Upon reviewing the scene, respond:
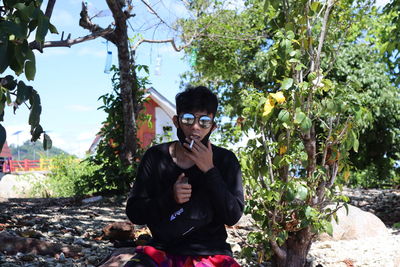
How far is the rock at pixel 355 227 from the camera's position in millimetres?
6617

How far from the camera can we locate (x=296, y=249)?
4.21 m

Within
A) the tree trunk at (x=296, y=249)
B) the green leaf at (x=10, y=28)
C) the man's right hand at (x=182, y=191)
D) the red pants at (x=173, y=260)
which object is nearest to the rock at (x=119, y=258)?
the red pants at (x=173, y=260)

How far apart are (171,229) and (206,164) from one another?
355 millimetres

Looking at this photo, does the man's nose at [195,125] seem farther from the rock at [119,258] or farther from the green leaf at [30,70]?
the green leaf at [30,70]

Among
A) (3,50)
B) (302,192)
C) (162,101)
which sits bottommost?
(302,192)

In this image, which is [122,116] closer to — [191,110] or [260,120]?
[260,120]

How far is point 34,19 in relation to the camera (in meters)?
2.10

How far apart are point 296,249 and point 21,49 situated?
2971 millimetres

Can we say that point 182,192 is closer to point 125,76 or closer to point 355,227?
point 355,227

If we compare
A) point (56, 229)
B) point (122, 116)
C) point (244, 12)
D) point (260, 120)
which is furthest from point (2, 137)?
point (244, 12)

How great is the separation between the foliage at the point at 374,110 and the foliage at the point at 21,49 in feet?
36.3

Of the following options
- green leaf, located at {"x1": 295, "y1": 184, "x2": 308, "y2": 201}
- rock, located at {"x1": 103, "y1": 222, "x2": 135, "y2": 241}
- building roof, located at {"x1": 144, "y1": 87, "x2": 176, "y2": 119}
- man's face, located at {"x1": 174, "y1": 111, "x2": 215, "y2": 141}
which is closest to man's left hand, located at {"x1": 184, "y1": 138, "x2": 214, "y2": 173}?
man's face, located at {"x1": 174, "y1": 111, "x2": 215, "y2": 141}

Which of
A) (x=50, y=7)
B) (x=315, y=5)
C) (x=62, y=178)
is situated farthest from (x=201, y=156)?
(x=62, y=178)

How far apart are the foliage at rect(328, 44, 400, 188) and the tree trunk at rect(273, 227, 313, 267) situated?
8.64 m
